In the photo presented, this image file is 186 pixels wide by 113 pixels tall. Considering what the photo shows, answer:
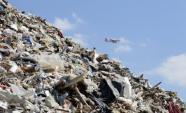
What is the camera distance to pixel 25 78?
1393 centimetres

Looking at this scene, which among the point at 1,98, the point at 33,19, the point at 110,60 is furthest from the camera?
the point at 33,19

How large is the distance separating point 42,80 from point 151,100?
442 cm

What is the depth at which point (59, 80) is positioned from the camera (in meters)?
14.2

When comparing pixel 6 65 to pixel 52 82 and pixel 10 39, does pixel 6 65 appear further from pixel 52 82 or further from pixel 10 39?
pixel 10 39

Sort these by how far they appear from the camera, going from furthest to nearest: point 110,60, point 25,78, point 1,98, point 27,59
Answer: point 110,60, point 27,59, point 25,78, point 1,98

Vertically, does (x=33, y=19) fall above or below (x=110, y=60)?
above

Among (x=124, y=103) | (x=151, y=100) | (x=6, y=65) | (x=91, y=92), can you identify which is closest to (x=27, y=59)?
(x=6, y=65)

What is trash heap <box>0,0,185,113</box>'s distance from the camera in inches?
516

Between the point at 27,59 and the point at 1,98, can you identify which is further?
the point at 27,59

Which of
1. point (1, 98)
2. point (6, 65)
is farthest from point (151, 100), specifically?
point (1, 98)

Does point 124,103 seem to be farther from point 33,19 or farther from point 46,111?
point 33,19

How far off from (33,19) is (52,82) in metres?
7.43

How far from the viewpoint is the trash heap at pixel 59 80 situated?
13109mm

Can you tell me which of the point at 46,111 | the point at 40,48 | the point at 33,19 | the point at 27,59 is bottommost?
the point at 46,111
